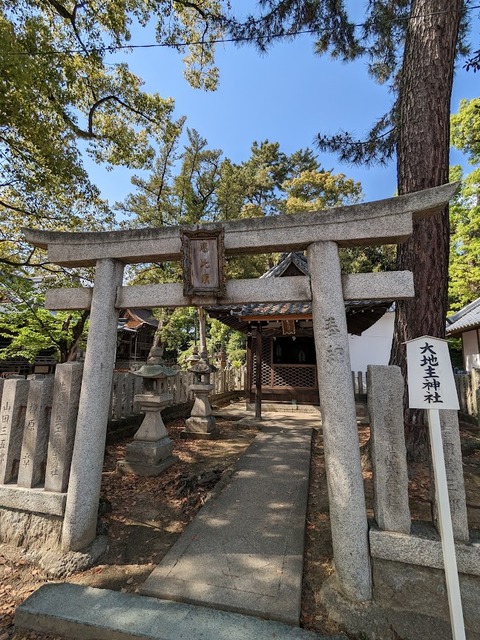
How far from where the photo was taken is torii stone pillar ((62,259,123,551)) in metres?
3.11

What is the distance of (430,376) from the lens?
2.31 m

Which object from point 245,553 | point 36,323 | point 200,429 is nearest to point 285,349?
Result: point 200,429

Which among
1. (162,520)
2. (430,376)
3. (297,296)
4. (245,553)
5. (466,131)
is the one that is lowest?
(162,520)

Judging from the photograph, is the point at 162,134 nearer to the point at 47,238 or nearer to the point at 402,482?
the point at 47,238

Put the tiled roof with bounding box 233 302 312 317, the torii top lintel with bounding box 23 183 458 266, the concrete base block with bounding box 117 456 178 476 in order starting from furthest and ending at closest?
1. the tiled roof with bounding box 233 302 312 317
2. the concrete base block with bounding box 117 456 178 476
3. the torii top lintel with bounding box 23 183 458 266

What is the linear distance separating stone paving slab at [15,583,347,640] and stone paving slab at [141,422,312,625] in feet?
0.38

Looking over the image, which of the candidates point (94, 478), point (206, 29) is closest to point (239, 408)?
point (94, 478)

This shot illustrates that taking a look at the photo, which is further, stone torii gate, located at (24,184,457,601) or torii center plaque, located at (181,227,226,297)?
torii center plaque, located at (181,227,226,297)

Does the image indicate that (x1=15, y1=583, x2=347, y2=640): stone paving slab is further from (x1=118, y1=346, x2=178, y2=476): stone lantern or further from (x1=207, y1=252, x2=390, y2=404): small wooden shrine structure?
(x1=207, y1=252, x2=390, y2=404): small wooden shrine structure

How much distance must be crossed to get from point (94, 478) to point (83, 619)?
46.6 inches

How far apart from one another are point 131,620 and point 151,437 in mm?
3368

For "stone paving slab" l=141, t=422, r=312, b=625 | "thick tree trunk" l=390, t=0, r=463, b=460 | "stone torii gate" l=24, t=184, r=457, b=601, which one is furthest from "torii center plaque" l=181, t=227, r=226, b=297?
"thick tree trunk" l=390, t=0, r=463, b=460

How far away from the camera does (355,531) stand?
2.53m

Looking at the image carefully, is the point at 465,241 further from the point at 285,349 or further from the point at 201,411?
the point at 201,411
